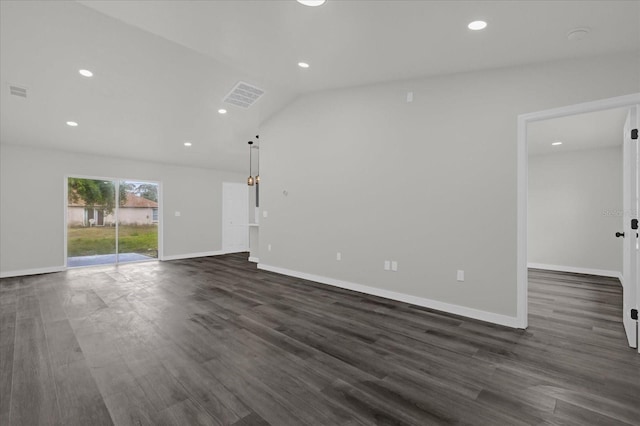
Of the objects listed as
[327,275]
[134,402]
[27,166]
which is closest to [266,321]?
[134,402]

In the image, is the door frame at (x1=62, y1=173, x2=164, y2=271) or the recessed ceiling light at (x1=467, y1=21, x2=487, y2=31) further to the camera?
the door frame at (x1=62, y1=173, x2=164, y2=271)

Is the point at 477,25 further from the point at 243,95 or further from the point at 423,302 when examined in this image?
the point at 243,95

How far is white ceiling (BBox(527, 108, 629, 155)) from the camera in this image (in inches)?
163

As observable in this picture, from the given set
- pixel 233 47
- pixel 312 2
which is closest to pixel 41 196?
pixel 233 47

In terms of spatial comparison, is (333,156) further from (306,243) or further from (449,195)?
(449,195)

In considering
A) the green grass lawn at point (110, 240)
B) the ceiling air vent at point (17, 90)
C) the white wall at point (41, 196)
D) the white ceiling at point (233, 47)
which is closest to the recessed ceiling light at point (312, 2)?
the white ceiling at point (233, 47)

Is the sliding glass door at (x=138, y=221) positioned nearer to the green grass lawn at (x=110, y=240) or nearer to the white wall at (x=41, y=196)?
the green grass lawn at (x=110, y=240)

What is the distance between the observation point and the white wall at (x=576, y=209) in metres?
5.56

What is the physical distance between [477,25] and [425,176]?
1716mm

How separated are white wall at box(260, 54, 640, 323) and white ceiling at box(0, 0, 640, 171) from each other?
0.90 ft

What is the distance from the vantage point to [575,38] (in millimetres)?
2449

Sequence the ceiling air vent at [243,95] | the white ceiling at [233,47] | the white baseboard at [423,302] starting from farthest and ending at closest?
the ceiling air vent at [243,95]
the white baseboard at [423,302]
the white ceiling at [233,47]

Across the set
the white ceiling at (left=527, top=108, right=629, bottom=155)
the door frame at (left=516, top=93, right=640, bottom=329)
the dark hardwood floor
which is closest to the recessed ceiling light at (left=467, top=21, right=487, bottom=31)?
the door frame at (left=516, top=93, right=640, bottom=329)

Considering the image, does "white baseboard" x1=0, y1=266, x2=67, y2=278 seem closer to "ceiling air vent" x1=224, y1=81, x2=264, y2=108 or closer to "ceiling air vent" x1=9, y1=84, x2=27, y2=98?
"ceiling air vent" x1=9, y1=84, x2=27, y2=98
